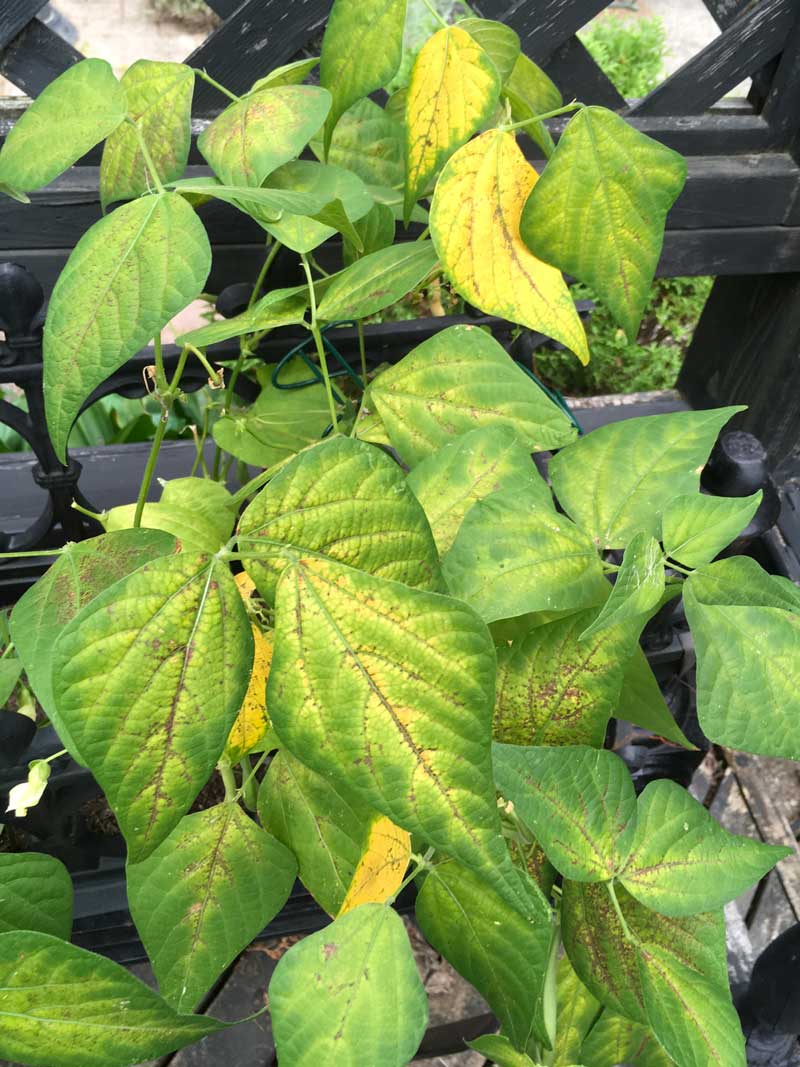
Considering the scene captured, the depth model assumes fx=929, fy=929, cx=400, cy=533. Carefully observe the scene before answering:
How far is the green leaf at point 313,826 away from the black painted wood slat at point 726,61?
977mm

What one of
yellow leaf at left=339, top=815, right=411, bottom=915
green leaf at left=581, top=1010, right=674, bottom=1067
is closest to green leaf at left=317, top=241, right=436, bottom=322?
yellow leaf at left=339, top=815, right=411, bottom=915

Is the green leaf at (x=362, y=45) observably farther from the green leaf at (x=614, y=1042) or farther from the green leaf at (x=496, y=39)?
the green leaf at (x=614, y=1042)

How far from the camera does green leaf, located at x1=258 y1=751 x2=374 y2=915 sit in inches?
26.7

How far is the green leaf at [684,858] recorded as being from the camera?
554mm

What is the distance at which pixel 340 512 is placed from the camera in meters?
0.46

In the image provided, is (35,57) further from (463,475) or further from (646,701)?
(646,701)

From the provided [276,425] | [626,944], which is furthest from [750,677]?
[276,425]

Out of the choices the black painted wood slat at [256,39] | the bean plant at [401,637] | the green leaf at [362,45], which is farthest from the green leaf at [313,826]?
the black painted wood slat at [256,39]

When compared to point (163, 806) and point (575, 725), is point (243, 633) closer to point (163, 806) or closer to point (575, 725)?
point (163, 806)

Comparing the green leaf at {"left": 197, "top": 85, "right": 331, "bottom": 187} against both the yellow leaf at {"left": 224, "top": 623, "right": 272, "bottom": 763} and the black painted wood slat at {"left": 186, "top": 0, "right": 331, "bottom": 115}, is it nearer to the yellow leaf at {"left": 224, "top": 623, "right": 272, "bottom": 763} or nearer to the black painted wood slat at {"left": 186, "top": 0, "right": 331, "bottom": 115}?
the yellow leaf at {"left": 224, "top": 623, "right": 272, "bottom": 763}

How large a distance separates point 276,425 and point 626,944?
1.79 ft

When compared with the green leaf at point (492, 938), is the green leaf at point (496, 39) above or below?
above

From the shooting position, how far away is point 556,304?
64 centimetres

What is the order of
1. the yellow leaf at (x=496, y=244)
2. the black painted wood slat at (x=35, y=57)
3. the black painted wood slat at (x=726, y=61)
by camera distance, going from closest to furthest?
the yellow leaf at (x=496, y=244) → the black painted wood slat at (x=35, y=57) → the black painted wood slat at (x=726, y=61)
